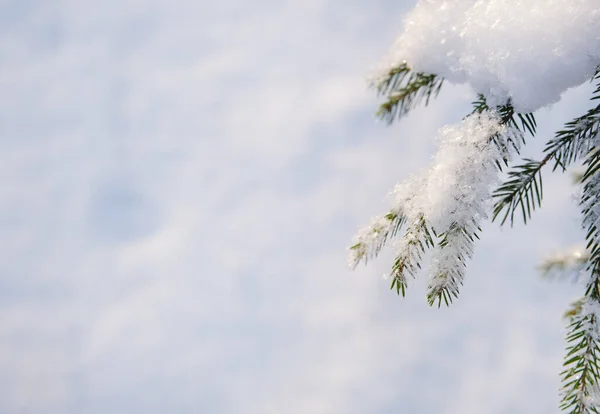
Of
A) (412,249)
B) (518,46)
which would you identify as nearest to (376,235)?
(412,249)

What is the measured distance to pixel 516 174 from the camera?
1491 mm

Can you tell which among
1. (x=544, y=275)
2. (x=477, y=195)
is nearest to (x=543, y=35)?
(x=477, y=195)

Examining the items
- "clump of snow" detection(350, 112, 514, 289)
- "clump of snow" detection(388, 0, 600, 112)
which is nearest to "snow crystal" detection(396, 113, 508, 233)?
"clump of snow" detection(350, 112, 514, 289)

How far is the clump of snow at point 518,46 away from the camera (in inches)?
50.5

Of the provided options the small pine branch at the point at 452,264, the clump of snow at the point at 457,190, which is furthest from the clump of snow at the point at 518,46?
the small pine branch at the point at 452,264

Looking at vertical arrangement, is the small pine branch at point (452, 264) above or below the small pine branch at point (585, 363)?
above

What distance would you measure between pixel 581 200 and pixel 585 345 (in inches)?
17.6

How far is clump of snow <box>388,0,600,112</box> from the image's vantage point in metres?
1.28

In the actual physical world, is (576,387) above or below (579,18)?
below

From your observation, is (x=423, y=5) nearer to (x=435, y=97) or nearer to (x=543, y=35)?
(x=435, y=97)

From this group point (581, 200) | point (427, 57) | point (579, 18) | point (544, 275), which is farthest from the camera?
point (544, 275)

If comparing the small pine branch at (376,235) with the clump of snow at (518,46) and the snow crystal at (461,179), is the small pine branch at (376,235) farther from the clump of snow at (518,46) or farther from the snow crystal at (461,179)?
the clump of snow at (518,46)

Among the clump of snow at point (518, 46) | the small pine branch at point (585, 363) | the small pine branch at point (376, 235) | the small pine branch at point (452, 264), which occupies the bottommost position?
the small pine branch at point (585, 363)

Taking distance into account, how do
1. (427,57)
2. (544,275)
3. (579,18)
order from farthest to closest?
(544,275) → (427,57) → (579,18)
